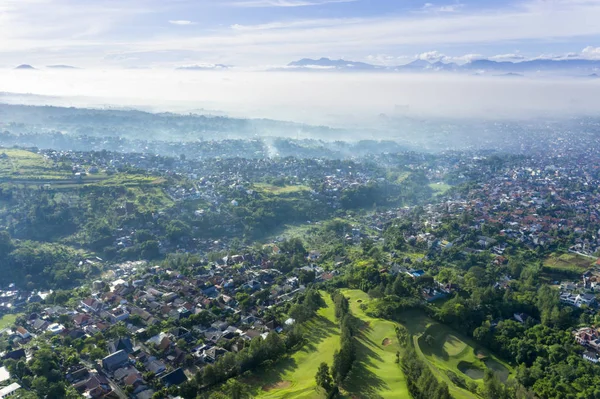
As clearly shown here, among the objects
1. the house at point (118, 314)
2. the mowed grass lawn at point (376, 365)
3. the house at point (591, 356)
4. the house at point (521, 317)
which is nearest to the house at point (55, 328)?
the house at point (118, 314)

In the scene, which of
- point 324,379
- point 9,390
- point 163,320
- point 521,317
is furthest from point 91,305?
point 521,317

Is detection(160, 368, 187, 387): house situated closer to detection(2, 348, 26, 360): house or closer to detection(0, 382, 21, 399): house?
detection(0, 382, 21, 399): house

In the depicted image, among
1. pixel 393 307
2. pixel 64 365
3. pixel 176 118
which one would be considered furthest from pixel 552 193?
pixel 176 118

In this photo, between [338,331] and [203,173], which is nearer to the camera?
[338,331]

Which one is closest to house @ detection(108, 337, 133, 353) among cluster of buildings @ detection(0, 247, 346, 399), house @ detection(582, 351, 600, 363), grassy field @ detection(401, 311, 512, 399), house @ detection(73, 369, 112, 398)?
cluster of buildings @ detection(0, 247, 346, 399)

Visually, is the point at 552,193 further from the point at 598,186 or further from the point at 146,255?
the point at 146,255
